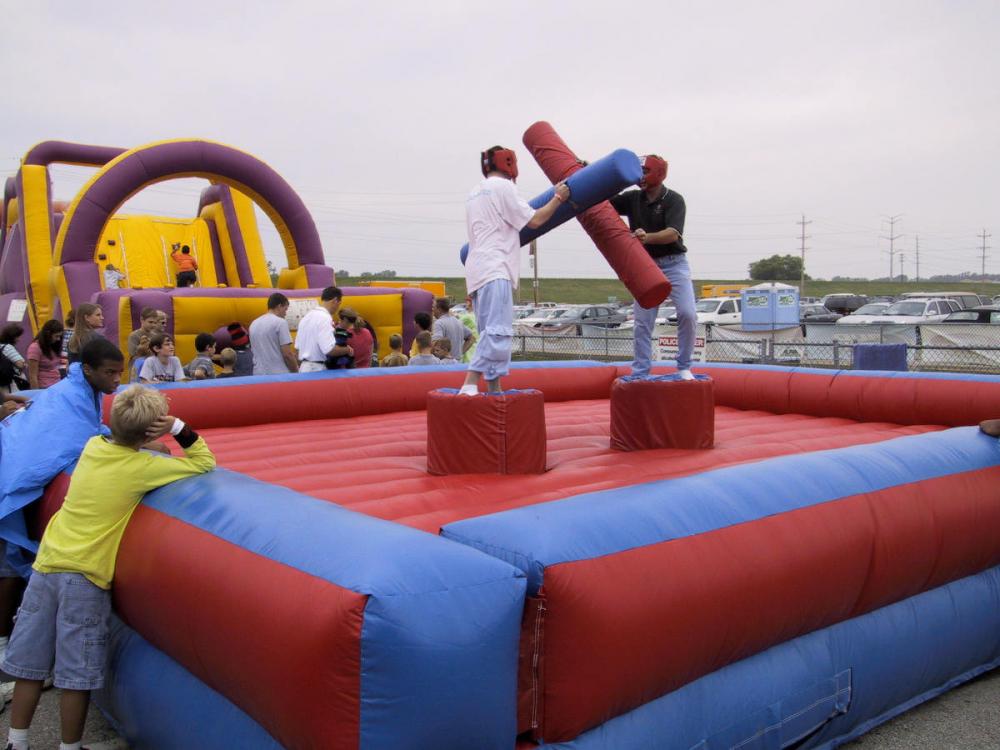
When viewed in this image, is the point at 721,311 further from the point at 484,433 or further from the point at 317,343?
→ the point at 484,433

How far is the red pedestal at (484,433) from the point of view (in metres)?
3.81

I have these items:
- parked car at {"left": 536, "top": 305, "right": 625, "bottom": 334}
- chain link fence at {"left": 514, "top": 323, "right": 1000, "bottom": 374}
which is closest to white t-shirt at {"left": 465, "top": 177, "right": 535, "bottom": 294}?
chain link fence at {"left": 514, "top": 323, "right": 1000, "bottom": 374}

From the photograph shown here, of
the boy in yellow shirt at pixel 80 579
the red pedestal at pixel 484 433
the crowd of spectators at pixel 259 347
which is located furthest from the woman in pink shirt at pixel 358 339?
the boy in yellow shirt at pixel 80 579

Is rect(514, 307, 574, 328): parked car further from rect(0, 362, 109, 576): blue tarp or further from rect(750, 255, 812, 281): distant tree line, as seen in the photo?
rect(750, 255, 812, 281): distant tree line

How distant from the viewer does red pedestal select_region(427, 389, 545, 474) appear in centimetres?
381

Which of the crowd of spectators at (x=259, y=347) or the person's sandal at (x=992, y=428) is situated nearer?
the person's sandal at (x=992, y=428)

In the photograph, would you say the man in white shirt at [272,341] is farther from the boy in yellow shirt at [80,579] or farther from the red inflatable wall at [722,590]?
the red inflatable wall at [722,590]

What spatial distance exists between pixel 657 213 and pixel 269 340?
382 cm

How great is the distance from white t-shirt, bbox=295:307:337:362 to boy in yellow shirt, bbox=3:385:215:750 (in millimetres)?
3687

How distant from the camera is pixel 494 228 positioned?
3846mm

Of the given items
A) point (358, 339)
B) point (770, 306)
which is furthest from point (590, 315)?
point (358, 339)

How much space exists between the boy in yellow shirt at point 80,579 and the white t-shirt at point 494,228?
1591mm

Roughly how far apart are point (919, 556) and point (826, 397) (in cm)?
278

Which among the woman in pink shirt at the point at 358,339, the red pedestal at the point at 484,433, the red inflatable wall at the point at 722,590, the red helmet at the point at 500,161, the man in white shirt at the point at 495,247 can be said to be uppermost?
the red helmet at the point at 500,161
